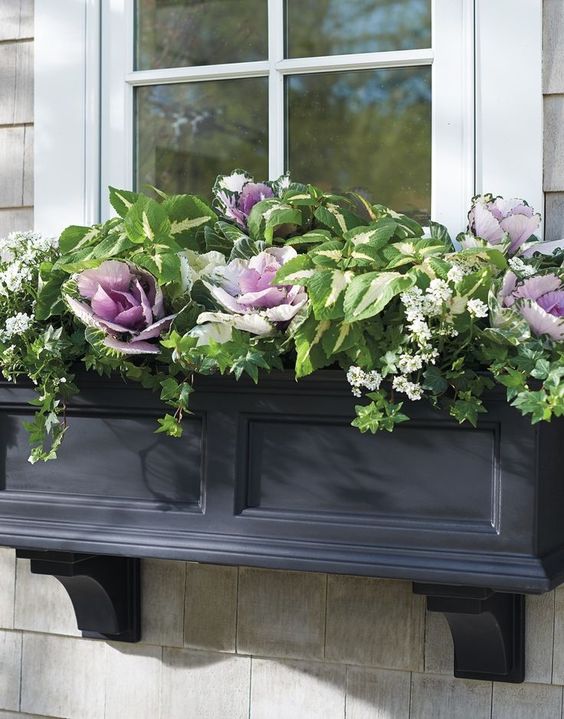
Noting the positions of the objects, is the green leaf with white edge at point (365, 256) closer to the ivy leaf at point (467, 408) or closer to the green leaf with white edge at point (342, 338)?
the green leaf with white edge at point (342, 338)

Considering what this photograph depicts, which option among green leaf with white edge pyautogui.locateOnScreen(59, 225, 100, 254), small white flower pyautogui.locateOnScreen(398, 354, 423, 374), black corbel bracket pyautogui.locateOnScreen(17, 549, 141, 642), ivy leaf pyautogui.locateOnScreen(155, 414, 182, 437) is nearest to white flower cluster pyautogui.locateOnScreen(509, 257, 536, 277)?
small white flower pyautogui.locateOnScreen(398, 354, 423, 374)

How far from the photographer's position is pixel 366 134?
74.5 inches

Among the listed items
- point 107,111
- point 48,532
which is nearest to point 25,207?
point 107,111

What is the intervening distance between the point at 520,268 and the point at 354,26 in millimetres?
697

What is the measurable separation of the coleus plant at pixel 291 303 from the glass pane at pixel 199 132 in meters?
0.26

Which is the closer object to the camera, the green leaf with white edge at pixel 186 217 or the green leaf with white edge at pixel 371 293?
the green leaf with white edge at pixel 371 293

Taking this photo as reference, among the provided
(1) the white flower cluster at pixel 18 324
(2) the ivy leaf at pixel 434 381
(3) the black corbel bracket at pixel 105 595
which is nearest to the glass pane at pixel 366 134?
(2) the ivy leaf at pixel 434 381

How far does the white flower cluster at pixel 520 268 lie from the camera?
4.90 feet

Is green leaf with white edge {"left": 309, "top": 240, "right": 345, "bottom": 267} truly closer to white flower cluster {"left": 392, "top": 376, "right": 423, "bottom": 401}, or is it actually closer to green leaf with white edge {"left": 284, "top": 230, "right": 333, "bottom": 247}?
green leaf with white edge {"left": 284, "top": 230, "right": 333, "bottom": 247}

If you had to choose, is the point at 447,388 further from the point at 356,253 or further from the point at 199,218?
the point at 199,218

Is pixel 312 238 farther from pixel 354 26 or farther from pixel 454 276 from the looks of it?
pixel 354 26

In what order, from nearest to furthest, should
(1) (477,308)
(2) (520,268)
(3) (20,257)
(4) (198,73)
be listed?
(1) (477,308) < (2) (520,268) < (3) (20,257) < (4) (198,73)

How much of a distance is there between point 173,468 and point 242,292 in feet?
1.07

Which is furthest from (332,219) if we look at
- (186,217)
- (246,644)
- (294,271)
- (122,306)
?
(246,644)
